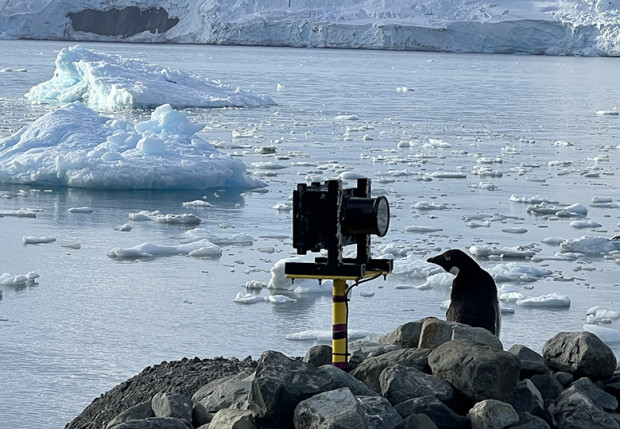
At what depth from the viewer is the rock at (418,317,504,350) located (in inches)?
142

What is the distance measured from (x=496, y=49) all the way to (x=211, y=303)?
5936cm

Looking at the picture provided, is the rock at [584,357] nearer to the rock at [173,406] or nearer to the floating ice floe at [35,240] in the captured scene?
the rock at [173,406]

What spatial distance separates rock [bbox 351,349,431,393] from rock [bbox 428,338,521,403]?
0.14 meters

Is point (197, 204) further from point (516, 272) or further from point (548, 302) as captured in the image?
point (548, 302)

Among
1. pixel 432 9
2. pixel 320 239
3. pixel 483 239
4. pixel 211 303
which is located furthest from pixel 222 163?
pixel 432 9

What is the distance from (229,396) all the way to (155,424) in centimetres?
30

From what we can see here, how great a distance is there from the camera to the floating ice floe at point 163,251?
23.0ft

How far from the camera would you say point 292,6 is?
62.1m

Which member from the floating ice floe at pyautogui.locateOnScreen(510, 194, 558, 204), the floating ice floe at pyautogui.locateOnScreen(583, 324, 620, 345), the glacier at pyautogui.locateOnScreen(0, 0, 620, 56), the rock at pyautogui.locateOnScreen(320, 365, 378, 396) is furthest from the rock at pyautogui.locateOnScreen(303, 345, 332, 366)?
the glacier at pyautogui.locateOnScreen(0, 0, 620, 56)

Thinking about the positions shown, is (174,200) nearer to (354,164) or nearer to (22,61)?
(354,164)

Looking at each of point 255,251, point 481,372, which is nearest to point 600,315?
point 481,372

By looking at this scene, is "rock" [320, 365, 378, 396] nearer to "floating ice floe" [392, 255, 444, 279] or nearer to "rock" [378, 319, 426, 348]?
"rock" [378, 319, 426, 348]

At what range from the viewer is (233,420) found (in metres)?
3.11

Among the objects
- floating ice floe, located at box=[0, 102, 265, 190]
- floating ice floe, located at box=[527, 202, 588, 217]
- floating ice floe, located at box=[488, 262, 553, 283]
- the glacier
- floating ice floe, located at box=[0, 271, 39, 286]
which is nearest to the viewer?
floating ice floe, located at box=[0, 271, 39, 286]
